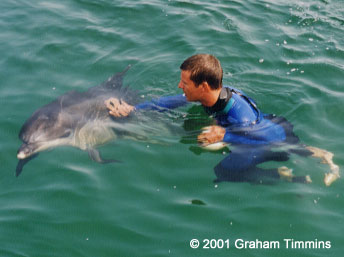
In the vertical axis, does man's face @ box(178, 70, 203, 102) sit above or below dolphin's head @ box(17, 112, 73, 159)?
above

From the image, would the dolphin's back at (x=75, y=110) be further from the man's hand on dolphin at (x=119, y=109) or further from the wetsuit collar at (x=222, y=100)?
the wetsuit collar at (x=222, y=100)

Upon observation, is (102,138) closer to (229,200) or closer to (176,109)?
(176,109)

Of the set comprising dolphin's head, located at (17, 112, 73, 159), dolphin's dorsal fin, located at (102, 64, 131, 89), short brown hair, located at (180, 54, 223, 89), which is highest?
short brown hair, located at (180, 54, 223, 89)

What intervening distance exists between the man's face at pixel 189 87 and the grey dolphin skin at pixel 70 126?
1226mm

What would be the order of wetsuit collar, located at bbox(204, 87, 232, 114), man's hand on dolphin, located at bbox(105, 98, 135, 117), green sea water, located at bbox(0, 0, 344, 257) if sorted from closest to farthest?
green sea water, located at bbox(0, 0, 344, 257), wetsuit collar, located at bbox(204, 87, 232, 114), man's hand on dolphin, located at bbox(105, 98, 135, 117)

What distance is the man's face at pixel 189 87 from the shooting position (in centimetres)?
543

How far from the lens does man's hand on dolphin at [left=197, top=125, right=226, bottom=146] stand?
567 centimetres

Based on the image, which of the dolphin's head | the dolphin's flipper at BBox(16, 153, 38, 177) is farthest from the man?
the dolphin's flipper at BBox(16, 153, 38, 177)

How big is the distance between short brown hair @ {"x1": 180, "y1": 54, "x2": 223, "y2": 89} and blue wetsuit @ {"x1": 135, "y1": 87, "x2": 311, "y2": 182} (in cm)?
29

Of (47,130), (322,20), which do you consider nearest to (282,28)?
(322,20)

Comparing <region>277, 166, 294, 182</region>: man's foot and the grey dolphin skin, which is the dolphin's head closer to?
the grey dolphin skin

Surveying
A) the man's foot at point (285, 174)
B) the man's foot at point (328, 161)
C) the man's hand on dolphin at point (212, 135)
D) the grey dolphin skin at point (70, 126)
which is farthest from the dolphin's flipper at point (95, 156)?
the man's foot at point (328, 161)

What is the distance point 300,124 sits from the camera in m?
6.52

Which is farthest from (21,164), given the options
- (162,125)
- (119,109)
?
(162,125)
